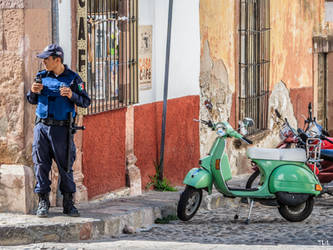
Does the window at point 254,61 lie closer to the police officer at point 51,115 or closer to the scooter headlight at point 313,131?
the scooter headlight at point 313,131

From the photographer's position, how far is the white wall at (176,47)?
10.9 metres

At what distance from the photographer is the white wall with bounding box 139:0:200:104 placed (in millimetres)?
10875

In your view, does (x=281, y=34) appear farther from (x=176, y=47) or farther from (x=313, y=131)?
(x=313, y=131)

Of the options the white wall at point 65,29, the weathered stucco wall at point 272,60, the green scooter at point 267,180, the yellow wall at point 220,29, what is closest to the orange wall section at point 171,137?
the weathered stucco wall at point 272,60

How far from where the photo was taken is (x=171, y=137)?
11.2 metres

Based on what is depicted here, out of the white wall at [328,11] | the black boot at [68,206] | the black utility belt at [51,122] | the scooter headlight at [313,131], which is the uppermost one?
the white wall at [328,11]

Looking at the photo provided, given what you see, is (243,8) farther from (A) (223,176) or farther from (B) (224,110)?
(A) (223,176)

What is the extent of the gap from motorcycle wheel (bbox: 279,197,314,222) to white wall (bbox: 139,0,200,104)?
95.0 inches

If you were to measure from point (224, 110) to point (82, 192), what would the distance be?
4.15 m

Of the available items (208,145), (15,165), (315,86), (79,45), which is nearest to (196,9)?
(208,145)

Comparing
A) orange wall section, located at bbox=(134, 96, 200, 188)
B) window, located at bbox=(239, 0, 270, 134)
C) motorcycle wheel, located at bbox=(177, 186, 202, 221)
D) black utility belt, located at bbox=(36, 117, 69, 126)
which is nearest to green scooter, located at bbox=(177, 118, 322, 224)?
motorcycle wheel, located at bbox=(177, 186, 202, 221)

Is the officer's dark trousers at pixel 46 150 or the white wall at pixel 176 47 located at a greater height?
the white wall at pixel 176 47

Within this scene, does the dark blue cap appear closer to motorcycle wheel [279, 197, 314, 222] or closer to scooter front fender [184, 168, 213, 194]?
scooter front fender [184, 168, 213, 194]

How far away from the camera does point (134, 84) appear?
1028cm
